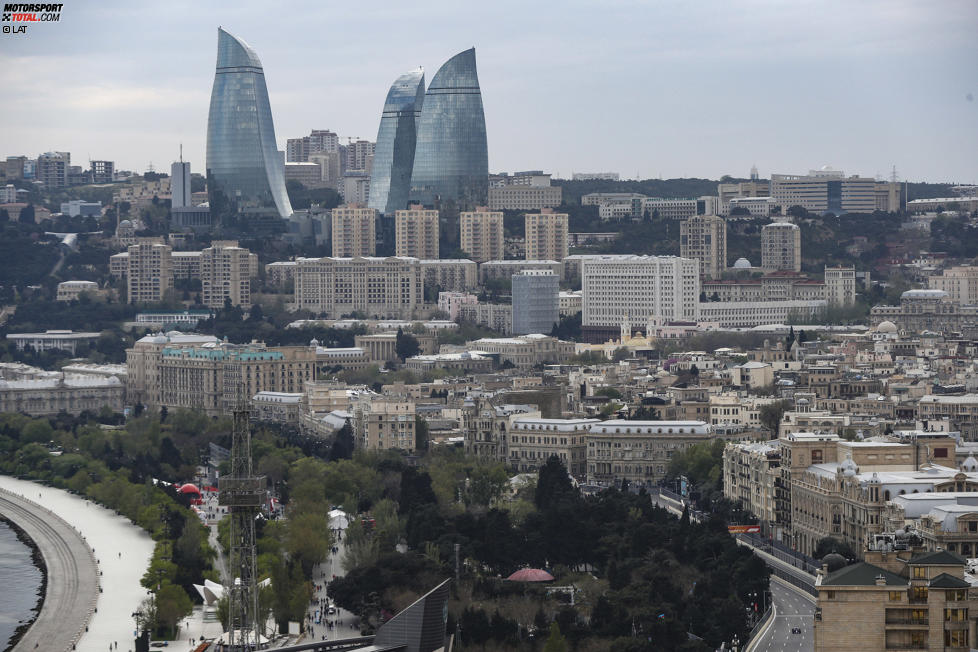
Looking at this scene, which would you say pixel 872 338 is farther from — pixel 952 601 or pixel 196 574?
pixel 952 601

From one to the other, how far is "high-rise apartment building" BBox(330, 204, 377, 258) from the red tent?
66666 mm

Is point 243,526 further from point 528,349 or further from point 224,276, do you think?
point 224,276

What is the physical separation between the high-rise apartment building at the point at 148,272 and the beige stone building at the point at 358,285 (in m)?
5.47

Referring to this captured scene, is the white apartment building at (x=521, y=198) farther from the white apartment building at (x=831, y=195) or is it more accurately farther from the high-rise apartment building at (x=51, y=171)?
the high-rise apartment building at (x=51, y=171)

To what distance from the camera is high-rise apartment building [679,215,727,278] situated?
101 meters

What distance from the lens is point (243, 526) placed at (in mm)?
36375

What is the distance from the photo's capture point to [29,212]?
115250 millimetres

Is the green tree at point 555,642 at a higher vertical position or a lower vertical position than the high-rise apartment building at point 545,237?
lower

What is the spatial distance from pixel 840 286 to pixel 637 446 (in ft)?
128

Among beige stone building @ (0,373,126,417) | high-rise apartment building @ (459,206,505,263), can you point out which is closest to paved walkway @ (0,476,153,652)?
beige stone building @ (0,373,126,417)

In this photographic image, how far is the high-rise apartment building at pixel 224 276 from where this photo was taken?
9831 cm

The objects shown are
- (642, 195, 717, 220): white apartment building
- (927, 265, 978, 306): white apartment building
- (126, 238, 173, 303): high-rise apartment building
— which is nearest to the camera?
(927, 265, 978, 306): white apartment building

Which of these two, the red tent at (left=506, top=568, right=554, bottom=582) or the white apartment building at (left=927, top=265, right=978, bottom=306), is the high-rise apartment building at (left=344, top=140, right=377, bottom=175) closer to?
the white apartment building at (left=927, top=265, right=978, bottom=306)

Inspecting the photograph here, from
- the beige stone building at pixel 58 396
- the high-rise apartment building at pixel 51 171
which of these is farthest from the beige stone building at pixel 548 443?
the high-rise apartment building at pixel 51 171
